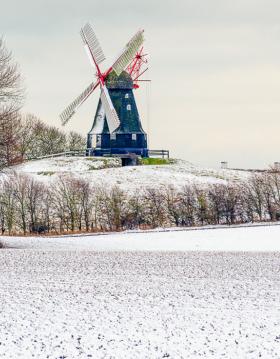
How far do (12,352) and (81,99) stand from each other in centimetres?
6491

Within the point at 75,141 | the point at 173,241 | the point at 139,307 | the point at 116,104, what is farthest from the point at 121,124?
the point at 139,307

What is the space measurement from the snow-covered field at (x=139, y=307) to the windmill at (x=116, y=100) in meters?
47.7

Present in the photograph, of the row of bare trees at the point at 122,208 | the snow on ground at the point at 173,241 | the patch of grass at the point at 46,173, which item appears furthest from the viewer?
the patch of grass at the point at 46,173

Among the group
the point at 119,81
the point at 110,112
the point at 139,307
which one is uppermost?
the point at 119,81

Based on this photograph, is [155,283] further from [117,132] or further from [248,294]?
[117,132]

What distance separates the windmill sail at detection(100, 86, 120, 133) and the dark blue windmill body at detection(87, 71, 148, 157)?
6.14 feet

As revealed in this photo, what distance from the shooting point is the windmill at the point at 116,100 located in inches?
2867

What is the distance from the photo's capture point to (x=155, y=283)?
61.6 ft

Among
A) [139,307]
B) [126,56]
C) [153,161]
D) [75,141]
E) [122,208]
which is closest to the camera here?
[139,307]

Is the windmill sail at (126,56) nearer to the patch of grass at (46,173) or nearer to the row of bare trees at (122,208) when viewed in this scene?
the patch of grass at (46,173)

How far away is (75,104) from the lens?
247 feet

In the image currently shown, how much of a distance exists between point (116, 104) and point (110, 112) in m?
3.11

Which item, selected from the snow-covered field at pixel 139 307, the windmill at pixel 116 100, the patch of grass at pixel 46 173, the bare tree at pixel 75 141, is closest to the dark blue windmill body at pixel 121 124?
the windmill at pixel 116 100

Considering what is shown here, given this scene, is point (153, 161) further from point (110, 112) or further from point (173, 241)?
point (173, 241)
